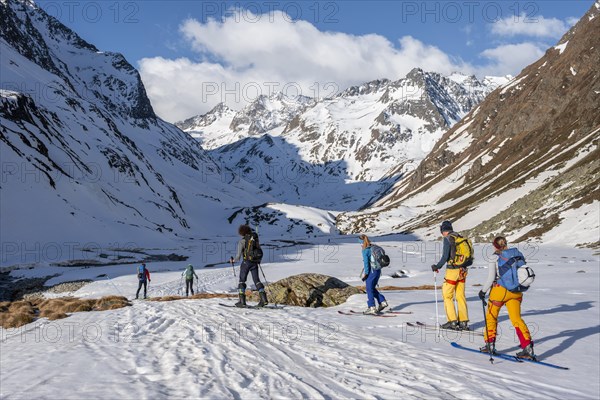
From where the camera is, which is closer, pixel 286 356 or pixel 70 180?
pixel 286 356

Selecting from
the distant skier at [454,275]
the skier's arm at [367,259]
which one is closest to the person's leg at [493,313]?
the distant skier at [454,275]

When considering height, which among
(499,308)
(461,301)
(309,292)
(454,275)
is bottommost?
(309,292)

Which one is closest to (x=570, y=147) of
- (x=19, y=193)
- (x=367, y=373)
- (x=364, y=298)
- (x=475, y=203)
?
(x=475, y=203)

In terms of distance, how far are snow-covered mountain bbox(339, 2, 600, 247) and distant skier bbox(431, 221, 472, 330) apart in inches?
1717

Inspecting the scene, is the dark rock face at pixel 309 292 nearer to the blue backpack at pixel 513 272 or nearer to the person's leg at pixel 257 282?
the person's leg at pixel 257 282

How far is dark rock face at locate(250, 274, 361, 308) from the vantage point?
1914cm

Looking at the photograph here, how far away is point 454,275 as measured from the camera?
11.6 meters

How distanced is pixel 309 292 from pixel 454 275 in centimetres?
930

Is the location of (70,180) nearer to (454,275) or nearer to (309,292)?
(309,292)

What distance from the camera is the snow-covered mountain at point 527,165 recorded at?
6181cm

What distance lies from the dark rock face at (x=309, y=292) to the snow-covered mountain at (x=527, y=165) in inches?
1562

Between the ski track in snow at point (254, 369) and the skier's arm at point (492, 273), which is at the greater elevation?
the skier's arm at point (492, 273)

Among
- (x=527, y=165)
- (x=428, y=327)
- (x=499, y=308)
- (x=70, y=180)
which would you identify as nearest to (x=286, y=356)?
(x=499, y=308)

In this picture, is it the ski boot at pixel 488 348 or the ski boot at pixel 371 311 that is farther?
the ski boot at pixel 371 311
